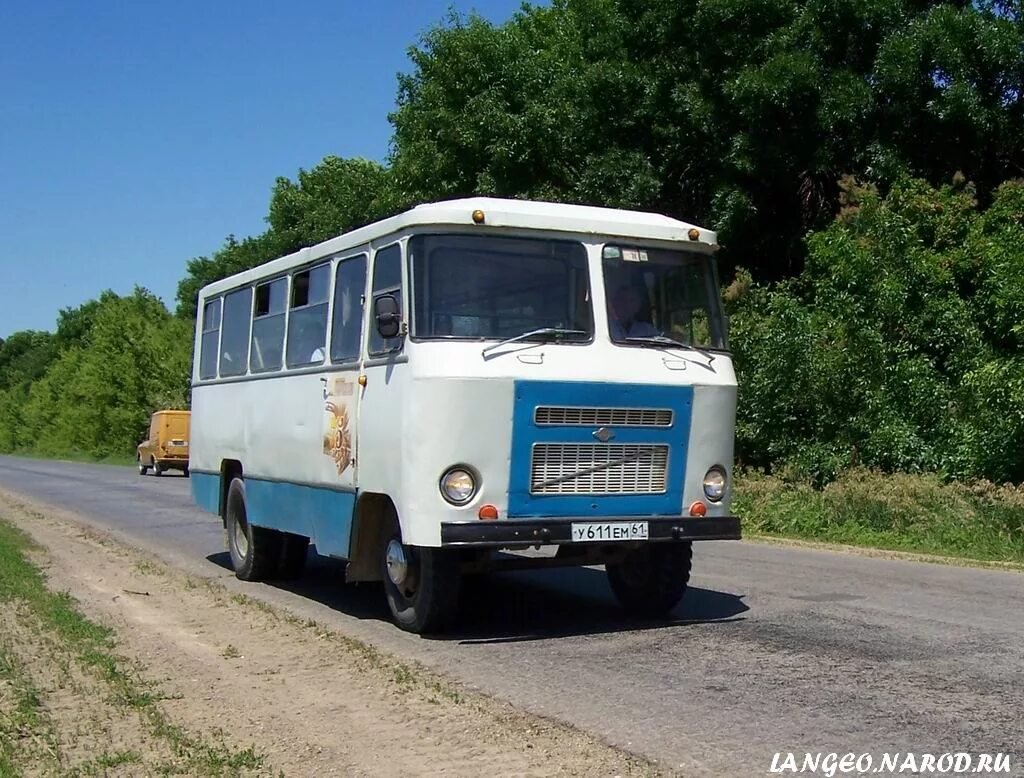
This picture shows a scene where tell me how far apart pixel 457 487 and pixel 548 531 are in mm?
672

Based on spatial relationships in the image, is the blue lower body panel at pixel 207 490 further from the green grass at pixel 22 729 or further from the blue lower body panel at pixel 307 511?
the green grass at pixel 22 729

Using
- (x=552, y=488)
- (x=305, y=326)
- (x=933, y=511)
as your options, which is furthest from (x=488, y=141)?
(x=552, y=488)

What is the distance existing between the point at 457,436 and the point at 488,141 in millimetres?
21812

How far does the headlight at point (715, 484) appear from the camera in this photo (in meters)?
9.48

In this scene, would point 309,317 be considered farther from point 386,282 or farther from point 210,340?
point 210,340

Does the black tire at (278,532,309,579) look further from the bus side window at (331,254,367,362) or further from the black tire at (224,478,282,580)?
the bus side window at (331,254,367,362)

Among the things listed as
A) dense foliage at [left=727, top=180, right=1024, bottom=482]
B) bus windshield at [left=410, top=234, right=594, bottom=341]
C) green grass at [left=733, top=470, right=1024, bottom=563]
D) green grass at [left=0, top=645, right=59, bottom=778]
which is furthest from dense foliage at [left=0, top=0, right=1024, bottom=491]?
green grass at [left=0, top=645, right=59, bottom=778]

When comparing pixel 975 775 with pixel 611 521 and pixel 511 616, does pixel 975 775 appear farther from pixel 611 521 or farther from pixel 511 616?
pixel 511 616

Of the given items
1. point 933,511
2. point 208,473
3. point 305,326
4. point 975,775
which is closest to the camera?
point 975,775

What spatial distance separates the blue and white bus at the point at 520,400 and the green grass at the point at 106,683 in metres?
1.95

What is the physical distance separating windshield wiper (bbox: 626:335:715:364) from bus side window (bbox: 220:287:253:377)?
4.90 meters

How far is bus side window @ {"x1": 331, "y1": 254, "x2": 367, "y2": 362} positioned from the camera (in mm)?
9961

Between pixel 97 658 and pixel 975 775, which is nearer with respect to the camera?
pixel 975 775

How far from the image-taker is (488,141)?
97.3ft
